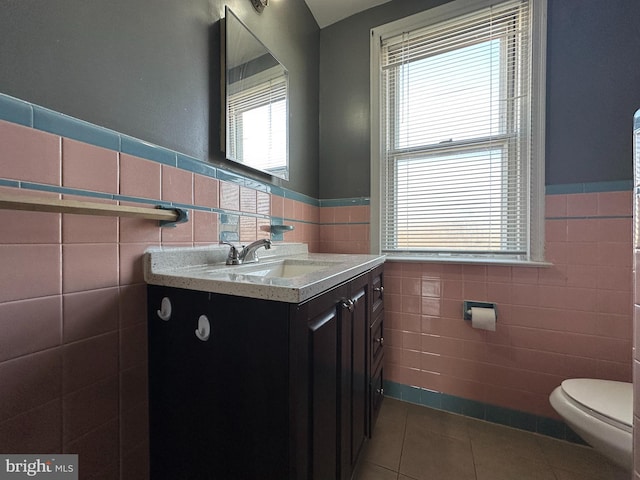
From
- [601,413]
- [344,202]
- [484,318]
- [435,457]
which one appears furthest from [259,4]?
[435,457]

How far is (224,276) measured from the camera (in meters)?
0.76

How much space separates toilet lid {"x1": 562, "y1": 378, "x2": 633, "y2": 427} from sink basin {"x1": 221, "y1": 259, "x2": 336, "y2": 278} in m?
1.12

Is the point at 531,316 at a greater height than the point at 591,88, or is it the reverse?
the point at 591,88

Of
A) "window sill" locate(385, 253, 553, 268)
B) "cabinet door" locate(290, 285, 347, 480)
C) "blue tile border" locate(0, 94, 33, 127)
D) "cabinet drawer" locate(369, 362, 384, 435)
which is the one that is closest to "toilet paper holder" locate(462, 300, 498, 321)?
"window sill" locate(385, 253, 553, 268)

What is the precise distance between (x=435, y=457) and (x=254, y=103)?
1.94 m

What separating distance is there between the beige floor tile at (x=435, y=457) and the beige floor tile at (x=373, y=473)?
0.06 metres

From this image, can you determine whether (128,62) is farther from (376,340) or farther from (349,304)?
(376,340)

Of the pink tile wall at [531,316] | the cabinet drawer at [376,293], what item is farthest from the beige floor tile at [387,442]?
the cabinet drawer at [376,293]

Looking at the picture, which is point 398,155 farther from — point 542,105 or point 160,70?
point 160,70

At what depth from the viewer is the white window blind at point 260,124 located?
1154mm

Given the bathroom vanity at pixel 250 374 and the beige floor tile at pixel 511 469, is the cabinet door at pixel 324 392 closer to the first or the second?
the bathroom vanity at pixel 250 374

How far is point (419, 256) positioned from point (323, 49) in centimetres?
170

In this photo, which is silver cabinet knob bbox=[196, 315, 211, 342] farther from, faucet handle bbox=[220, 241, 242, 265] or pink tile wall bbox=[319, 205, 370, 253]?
pink tile wall bbox=[319, 205, 370, 253]

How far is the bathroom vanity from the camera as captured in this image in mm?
615
